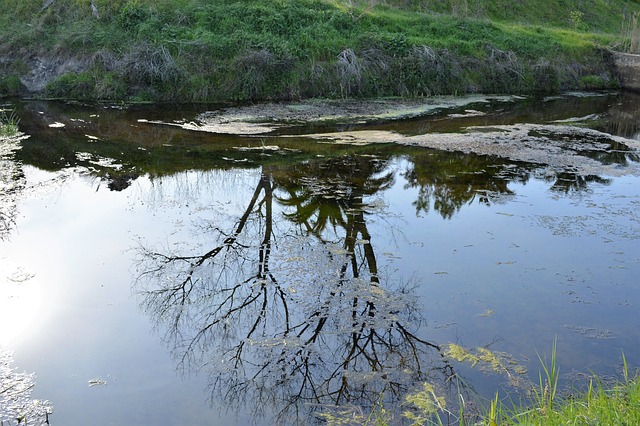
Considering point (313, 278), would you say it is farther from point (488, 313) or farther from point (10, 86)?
point (10, 86)

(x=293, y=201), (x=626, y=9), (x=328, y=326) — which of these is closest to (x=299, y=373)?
(x=328, y=326)

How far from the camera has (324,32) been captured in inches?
717

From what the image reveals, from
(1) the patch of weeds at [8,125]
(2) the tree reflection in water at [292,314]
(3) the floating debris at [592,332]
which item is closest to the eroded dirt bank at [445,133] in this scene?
(1) the patch of weeds at [8,125]

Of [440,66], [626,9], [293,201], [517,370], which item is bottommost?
[517,370]

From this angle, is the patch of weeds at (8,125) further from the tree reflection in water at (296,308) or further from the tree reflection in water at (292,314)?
the tree reflection in water at (292,314)

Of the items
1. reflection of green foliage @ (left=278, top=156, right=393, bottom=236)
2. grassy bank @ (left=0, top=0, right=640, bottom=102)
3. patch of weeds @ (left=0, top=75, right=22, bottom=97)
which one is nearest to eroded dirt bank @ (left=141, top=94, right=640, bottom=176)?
grassy bank @ (left=0, top=0, right=640, bottom=102)

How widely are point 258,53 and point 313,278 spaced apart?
11237mm

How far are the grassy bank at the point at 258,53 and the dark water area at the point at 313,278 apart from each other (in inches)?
192

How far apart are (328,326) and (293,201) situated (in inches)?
133

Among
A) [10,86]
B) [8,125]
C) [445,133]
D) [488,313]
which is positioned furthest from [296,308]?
[10,86]

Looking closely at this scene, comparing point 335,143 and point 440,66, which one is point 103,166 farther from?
point 440,66

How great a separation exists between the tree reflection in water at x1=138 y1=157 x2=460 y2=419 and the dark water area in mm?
21

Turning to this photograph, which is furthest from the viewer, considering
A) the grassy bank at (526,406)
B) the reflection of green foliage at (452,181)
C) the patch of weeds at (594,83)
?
the patch of weeds at (594,83)

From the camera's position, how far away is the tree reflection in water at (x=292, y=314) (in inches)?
185
